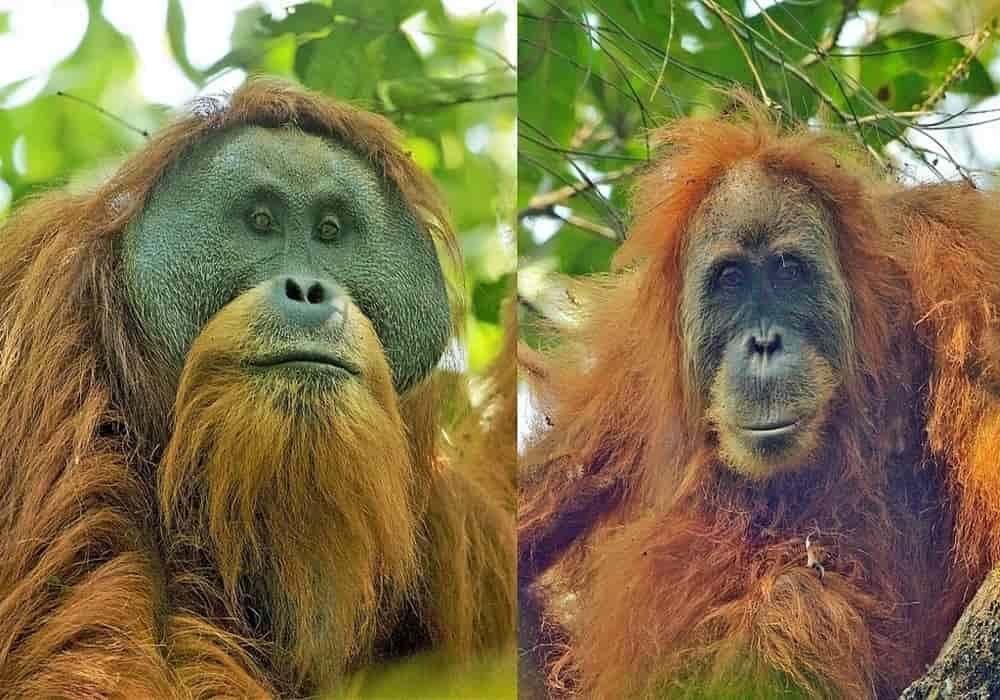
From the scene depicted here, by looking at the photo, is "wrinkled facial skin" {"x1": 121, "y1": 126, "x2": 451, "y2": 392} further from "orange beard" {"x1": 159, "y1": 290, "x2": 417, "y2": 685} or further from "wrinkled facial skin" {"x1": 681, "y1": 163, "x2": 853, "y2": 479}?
"wrinkled facial skin" {"x1": 681, "y1": 163, "x2": 853, "y2": 479}

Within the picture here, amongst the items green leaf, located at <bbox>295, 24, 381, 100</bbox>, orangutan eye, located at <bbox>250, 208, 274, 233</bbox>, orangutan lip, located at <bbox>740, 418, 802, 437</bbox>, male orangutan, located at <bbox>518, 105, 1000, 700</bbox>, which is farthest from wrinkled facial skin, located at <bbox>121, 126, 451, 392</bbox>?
orangutan lip, located at <bbox>740, 418, 802, 437</bbox>

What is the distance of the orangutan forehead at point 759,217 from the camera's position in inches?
72.6

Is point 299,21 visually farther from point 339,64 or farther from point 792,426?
point 792,426

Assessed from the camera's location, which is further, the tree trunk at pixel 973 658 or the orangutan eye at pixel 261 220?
the orangutan eye at pixel 261 220

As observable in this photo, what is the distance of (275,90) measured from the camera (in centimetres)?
189

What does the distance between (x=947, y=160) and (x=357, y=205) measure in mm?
886

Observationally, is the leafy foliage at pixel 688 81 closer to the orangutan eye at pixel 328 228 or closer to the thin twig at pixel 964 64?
the thin twig at pixel 964 64

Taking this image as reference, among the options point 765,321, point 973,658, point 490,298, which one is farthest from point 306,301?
point 973,658

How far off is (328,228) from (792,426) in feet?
2.41

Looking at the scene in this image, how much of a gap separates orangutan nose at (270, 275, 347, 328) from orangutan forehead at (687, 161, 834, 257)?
0.54 m

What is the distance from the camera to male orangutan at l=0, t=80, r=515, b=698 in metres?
1.69

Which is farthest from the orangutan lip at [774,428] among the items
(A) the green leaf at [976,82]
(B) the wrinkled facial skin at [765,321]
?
(A) the green leaf at [976,82]

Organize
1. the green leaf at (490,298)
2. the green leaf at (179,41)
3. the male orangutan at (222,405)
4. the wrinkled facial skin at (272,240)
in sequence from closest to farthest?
1. the male orangutan at (222,405)
2. the wrinkled facial skin at (272,240)
3. the green leaf at (179,41)
4. the green leaf at (490,298)

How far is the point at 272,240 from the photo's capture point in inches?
71.6
